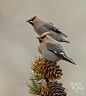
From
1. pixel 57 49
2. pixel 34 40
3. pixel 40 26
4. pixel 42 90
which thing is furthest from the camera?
pixel 34 40

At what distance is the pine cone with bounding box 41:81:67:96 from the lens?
3.70ft

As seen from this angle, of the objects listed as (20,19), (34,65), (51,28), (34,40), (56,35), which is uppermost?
(20,19)

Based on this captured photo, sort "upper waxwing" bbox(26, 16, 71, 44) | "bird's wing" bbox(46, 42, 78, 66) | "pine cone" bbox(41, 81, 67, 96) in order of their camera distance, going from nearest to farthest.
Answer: "pine cone" bbox(41, 81, 67, 96)
"bird's wing" bbox(46, 42, 78, 66)
"upper waxwing" bbox(26, 16, 71, 44)

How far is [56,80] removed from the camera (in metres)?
1.21

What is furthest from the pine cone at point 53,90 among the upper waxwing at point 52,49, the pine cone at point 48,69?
the upper waxwing at point 52,49

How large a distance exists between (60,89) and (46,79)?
138mm

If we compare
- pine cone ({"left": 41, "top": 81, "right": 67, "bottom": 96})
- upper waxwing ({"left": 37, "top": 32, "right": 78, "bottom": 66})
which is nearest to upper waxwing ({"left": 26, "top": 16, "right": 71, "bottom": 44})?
upper waxwing ({"left": 37, "top": 32, "right": 78, "bottom": 66})

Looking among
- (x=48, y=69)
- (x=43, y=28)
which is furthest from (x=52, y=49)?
(x=43, y=28)

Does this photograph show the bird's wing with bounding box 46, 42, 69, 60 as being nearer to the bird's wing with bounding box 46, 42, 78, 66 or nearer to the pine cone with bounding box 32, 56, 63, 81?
the bird's wing with bounding box 46, 42, 78, 66

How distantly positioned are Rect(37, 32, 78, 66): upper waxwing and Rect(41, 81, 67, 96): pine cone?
0.19 m

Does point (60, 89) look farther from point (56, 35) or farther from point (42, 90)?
point (56, 35)

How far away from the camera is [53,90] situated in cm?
113

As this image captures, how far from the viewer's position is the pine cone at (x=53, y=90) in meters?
1.13

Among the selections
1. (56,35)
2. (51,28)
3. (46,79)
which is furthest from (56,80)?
(51,28)
